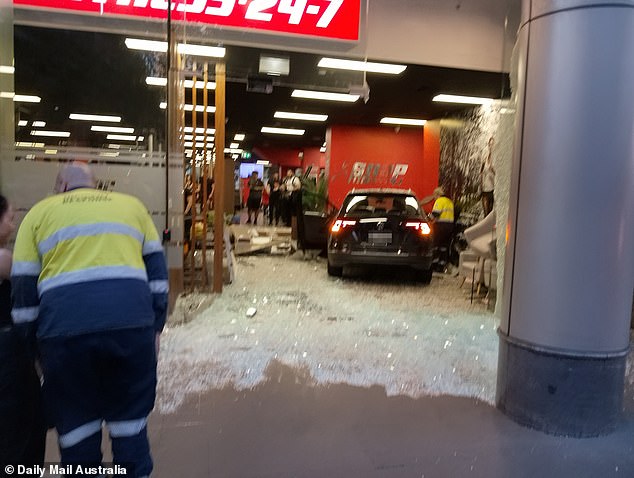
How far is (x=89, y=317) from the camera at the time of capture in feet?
7.34

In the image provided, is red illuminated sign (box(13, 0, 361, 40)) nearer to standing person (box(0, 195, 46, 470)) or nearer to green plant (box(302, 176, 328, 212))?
standing person (box(0, 195, 46, 470))

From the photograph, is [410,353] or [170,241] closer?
[410,353]

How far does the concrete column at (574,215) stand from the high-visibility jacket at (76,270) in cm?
241

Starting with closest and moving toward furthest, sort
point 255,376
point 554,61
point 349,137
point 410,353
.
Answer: point 554,61, point 255,376, point 410,353, point 349,137

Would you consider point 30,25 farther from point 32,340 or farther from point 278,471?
point 278,471

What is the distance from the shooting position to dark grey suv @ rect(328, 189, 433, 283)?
844cm

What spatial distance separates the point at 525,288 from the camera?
3510 mm

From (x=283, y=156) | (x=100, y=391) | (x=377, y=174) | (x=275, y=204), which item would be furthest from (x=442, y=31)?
(x=283, y=156)

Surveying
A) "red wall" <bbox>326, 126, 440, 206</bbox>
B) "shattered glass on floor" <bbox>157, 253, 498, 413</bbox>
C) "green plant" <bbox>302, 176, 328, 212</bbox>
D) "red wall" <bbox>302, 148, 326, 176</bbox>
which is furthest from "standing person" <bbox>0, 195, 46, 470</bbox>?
"red wall" <bbox>302, 148, 326, 176</bbox>

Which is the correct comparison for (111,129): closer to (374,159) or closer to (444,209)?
(444,209)

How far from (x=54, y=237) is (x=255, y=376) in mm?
2448

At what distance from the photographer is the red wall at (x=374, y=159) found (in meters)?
15.6

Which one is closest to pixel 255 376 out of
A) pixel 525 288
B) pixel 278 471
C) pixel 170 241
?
pixel 278 471

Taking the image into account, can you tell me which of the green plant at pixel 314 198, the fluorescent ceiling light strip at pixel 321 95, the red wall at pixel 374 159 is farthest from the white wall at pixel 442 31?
the red wall at pixel 374 159
